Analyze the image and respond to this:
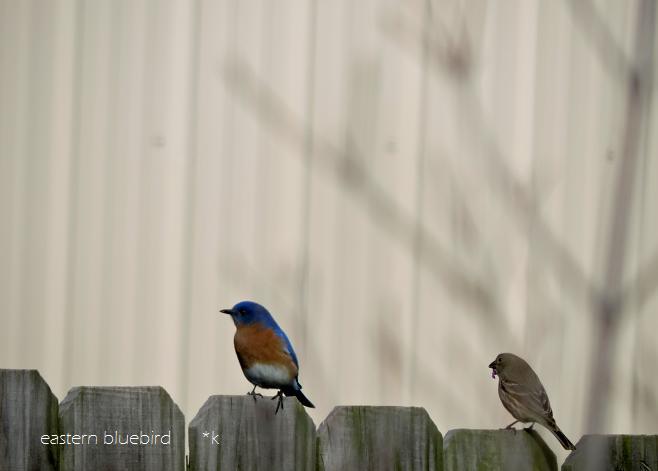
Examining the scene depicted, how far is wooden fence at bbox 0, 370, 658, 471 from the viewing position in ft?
7.86

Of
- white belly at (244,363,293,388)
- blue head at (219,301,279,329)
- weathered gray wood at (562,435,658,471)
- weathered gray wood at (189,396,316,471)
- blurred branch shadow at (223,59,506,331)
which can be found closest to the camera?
weathered gray wood at (189,396,316,471)

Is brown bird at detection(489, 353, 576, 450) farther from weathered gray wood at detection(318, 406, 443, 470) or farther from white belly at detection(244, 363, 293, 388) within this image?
white belly at detection(244, 363, 293, 388)

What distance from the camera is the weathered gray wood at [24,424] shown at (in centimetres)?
241

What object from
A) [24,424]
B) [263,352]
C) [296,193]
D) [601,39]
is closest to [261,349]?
[263,352]

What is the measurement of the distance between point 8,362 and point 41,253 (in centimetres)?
38

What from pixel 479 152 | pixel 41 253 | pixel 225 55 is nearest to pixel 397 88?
pixel 479 152

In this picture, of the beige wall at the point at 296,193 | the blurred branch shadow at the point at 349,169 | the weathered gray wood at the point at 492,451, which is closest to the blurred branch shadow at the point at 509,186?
the beige wall at the point at 296,193

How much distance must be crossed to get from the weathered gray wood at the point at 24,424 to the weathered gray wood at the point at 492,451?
3.17 ft

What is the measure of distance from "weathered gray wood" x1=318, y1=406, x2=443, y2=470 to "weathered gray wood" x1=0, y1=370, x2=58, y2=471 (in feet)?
2.19

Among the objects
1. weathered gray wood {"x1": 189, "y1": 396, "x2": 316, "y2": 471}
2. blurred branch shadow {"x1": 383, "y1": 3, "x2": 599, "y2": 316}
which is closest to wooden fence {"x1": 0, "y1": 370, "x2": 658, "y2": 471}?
weathered gray wood {"x1": 189, "y1": 396, "x2": 316, "y2": 471}

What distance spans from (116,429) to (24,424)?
0.75 ft

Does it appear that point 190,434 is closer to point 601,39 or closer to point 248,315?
point 248,315

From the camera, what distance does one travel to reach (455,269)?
10.2 ft

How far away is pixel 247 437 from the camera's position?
2.40m
